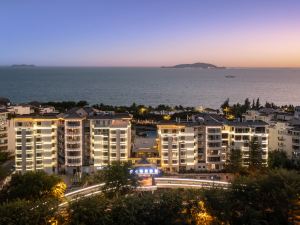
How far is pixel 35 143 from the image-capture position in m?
18.1

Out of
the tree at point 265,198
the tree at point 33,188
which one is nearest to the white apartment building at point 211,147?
the tree at point 265,198

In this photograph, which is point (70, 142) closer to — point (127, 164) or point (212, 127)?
point (127, 164)

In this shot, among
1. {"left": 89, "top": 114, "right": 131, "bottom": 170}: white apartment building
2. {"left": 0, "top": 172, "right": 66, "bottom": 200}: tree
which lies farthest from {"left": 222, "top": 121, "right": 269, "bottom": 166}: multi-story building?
{"left": 0, "top": 172, "right": 66, "bottom": 200}: tree

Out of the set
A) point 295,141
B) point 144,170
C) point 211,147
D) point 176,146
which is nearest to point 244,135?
point 211,147

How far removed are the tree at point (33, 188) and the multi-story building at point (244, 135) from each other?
866 centimetres

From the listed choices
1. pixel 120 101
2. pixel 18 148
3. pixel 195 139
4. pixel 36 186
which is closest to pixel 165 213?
pixel 36 186

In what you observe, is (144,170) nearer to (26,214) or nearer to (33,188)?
(33,188)

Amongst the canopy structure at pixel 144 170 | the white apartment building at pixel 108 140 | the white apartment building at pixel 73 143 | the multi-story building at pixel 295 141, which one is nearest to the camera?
the canopy structure at pixel 144 170

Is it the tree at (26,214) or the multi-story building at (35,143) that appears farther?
the multi-story building at (35,143)

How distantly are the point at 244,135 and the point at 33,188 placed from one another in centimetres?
1021

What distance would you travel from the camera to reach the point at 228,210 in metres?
10.9

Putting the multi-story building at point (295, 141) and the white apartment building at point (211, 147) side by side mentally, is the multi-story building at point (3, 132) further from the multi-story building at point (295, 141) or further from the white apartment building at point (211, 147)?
the multi-story building at point (295, 141)

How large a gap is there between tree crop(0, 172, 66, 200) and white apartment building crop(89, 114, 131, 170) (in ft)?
14.0

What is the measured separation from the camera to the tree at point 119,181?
44.0ft
